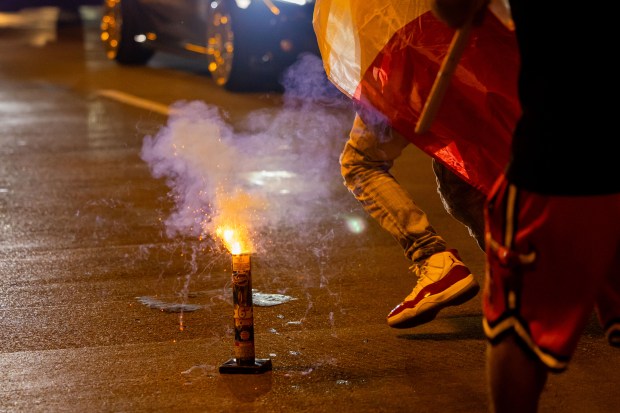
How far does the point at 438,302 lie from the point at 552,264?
1.51 meters

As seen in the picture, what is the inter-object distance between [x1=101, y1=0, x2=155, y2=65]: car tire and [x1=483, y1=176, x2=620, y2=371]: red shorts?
39.6 feet

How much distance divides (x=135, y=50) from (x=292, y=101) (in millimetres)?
4227

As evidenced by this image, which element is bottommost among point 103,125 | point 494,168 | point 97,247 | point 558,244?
point 103,125

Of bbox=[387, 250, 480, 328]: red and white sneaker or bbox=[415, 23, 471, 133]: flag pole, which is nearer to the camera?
bbox=[415, 23, 471, 133]: flag pole

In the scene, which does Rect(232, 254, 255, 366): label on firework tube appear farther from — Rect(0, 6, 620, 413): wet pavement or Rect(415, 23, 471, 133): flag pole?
Rect(415, 23, 471, 133): flag pole

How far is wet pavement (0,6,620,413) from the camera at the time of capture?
3.97 m

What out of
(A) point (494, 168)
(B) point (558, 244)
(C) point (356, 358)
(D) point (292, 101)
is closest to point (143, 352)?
(C) point (356, 358)

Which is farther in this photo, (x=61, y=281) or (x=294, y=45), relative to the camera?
(x=294, y=45)

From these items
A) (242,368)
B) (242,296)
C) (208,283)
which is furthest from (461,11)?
(208,283)

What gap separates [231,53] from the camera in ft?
39.0

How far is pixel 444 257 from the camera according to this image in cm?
429

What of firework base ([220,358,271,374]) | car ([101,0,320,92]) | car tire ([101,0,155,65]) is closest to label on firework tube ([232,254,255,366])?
firework base ([220,358,271,374])

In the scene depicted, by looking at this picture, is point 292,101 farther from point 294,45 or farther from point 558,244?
point 558,244

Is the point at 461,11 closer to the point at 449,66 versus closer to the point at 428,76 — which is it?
the point at 449,66
